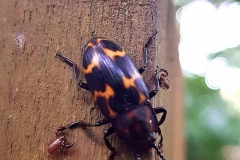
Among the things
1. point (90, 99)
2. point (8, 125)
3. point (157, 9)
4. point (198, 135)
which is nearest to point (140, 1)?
point (157, 9)

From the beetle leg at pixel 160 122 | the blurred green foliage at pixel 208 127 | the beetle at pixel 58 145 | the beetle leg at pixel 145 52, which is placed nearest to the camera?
the beetle at pixel 58 145

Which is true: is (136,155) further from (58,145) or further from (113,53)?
(113,53)

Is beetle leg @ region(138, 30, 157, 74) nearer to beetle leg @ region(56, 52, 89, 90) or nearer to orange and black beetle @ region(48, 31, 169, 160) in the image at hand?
orange and black beetle @ region(48, 31, 169, 160)

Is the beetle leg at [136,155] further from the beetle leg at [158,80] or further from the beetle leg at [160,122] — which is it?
the beetle leg at [158,80]

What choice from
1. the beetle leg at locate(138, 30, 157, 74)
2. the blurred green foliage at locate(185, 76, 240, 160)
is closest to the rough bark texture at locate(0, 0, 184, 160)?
the beetle leg at locate(138, 30, 157, 74)

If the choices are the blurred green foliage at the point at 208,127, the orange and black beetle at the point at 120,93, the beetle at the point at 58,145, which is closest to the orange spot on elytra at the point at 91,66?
the orange and black beetle at the point at 120,93

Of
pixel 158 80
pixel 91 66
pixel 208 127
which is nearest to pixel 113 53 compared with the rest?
pixel 91 66
